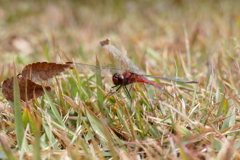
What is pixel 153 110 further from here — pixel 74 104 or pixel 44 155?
pixel 44 155

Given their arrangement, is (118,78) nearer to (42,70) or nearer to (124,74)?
(124,74)

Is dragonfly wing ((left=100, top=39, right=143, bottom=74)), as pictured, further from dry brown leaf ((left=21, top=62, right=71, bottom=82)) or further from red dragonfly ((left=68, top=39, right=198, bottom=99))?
dry brown leaf ((left=21, top=62, right=71, bottom=82))

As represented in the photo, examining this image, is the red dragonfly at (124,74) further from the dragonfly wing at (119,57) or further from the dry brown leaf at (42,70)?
the dry brown leaf at (42,70)

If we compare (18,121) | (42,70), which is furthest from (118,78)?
(18,121)

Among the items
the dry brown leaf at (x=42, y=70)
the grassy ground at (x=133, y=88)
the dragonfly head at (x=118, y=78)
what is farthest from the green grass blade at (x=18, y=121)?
the dragonfly head at (x=118, y=78)

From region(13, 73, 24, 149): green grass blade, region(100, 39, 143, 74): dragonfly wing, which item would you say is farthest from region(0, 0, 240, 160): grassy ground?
region(100, 39, 143, 74): dragonfly wing
